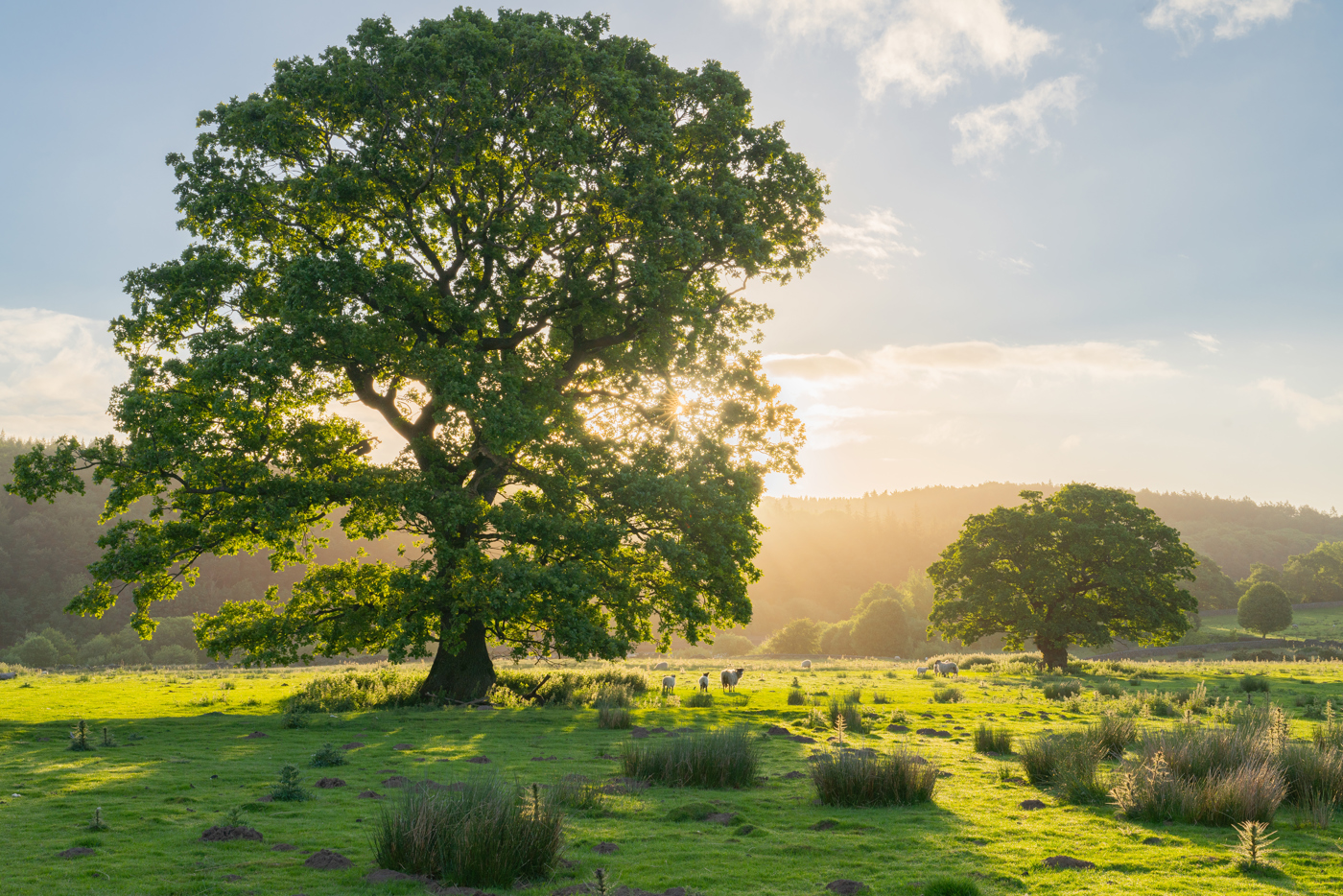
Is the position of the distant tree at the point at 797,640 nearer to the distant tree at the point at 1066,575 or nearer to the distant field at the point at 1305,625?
the distant field at the point at 1305,625

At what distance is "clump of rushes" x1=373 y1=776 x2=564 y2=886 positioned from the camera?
6.64 m

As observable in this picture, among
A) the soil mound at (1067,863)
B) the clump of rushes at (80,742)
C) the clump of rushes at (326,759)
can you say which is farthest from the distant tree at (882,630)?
the soil mound at (1067,863)

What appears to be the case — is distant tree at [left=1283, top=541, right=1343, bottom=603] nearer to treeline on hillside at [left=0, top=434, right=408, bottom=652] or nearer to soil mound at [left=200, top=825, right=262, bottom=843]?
treeline on hillside at [left=0, top=434, right=408, bottom=652]

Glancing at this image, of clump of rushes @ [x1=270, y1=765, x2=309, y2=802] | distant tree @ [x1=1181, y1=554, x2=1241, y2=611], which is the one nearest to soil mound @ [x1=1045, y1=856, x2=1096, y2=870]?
clump of rushes @ [x1=270, y1=765, x2=309, y2=802]

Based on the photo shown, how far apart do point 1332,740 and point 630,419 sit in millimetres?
16645

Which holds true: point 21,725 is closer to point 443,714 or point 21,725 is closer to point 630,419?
point 443,714

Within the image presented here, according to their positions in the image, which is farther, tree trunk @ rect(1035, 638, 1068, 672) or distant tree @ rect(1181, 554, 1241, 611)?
distant tree @ rect(1181, 554, 1241, 611)

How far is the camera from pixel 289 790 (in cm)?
Result: 952

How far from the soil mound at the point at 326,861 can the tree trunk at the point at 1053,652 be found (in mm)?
41719

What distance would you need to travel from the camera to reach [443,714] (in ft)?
60.2

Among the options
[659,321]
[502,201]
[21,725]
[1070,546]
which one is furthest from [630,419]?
[1070,546]

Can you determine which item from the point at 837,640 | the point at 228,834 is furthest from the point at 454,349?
the point at 837,640

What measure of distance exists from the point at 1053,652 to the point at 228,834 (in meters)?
43.0

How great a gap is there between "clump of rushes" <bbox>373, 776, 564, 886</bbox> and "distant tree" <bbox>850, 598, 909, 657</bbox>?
359ft
